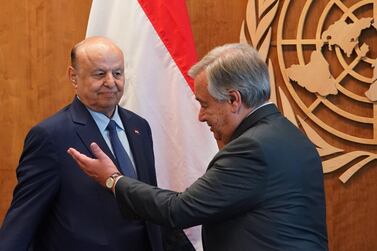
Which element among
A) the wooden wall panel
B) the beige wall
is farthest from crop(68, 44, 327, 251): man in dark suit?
the wooden wall panel

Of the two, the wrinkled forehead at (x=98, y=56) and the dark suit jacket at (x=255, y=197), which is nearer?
the dark suit jacket at (x=255, y=197)

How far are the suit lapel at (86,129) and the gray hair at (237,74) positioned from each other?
49 centimetres

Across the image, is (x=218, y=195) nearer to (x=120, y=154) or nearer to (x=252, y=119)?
(x=252, y=119)

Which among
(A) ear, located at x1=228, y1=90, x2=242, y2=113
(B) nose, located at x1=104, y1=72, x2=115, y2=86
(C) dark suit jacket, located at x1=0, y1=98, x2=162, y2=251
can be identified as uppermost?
(B) nose, located at x1=104, y1=72, x2=115, y2=86

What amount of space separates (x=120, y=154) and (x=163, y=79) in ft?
1.85

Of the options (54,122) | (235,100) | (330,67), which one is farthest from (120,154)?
(330,67)

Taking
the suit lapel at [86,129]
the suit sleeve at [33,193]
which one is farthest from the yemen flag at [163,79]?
the suit sleeve at [33,193]

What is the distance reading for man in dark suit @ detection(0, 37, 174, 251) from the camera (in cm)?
175

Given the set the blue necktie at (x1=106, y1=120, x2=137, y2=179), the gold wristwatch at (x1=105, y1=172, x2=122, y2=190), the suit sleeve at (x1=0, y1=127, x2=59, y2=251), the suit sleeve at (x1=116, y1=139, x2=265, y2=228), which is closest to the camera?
the suit sleeve at (x1=116, y1=139, x2=265, y2=228)

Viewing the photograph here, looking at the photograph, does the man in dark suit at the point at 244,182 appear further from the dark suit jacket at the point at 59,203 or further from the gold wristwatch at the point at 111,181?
the dark suit jacket at the point at 59,203

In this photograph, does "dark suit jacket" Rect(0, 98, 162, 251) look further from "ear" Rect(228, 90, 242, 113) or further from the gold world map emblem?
the gold world map emblem

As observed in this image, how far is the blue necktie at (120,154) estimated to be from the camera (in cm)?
188

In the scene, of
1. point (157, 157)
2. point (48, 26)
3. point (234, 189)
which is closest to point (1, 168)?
point (48, 26)

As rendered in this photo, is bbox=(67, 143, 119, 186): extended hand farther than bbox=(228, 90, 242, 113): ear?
Yes
